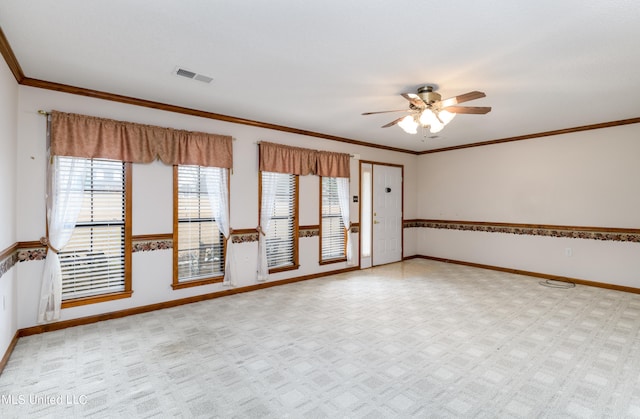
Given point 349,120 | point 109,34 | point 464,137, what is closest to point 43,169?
point 109,34

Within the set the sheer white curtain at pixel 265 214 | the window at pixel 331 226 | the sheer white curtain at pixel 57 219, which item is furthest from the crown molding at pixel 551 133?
the sheer white curtain at pixel 57 219

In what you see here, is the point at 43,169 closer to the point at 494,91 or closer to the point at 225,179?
the point at 225,179

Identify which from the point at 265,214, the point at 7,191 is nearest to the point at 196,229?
the point at 265,214

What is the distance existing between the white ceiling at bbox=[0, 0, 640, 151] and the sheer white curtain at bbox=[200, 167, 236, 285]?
94cm

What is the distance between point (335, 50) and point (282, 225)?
10.7 ft

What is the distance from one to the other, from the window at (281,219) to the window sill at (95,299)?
6.81 ft

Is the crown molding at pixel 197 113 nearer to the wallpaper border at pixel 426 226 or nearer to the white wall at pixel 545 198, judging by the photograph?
the white wall at pixel 545 198

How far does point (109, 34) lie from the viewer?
2471 millimetres

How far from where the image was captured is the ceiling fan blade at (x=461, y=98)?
280 cm

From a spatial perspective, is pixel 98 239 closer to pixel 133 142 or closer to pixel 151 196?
pixel 151 196

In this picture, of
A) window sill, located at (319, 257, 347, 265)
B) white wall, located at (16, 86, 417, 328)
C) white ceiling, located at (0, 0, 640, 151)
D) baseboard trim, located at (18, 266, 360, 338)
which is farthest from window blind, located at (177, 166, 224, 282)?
window sill, located at (319, 257, 347, 265)

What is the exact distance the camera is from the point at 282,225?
542 cm

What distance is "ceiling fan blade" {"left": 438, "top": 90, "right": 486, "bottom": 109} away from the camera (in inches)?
110

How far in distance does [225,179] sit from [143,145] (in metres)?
1.13
